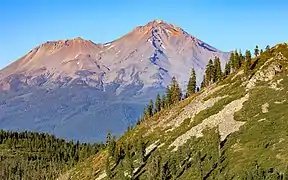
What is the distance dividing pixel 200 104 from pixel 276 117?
4848 cm

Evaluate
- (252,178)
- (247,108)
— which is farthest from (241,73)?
(252,178)

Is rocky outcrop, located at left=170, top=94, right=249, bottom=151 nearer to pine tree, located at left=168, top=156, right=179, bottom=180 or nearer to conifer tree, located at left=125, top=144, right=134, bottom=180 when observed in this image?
pine tree, located at left=168, top=156, right=179, bottom=180

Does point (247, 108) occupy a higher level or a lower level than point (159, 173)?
higher

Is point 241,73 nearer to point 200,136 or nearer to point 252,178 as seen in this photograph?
point 200,136

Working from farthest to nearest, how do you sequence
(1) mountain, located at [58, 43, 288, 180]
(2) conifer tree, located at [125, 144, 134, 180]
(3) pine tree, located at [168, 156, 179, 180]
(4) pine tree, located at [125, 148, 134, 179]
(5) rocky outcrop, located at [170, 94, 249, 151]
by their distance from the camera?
(4) pine tree, located at [125, 148, 134, 179] < (2) conifer tree, located at [125, 144, 134, 180] < (5) rocky outcrop, located at [170, 94, 249, 151] < (3) pine tree, located at [168, 156, 179, 180] < (1) mountain, located at [58, 43, 288, 180]

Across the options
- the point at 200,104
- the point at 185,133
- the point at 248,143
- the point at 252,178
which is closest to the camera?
the point at 252,178

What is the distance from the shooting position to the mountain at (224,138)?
123 metres

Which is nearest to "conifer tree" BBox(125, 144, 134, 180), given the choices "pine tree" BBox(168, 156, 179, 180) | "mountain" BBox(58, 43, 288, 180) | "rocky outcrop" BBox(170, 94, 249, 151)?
"mountain" BBox(58, 43, 288, 180)

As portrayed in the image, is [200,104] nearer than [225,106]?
No

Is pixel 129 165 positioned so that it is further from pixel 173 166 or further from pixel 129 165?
pixel 173 166

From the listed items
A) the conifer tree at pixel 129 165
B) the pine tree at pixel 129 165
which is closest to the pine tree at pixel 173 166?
the conifer tree at pixel 129 165

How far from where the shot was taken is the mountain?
122938 mm

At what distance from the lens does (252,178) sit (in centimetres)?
10800

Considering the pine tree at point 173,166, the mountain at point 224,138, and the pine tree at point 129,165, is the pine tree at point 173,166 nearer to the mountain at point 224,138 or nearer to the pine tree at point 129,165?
the mountain at point 224,138
